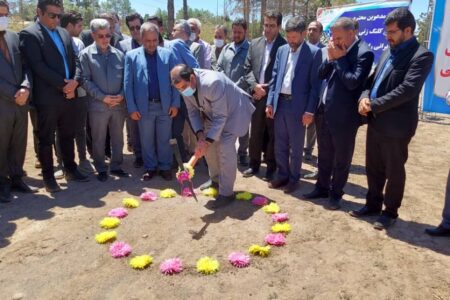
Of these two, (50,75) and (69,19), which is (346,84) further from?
(69,19)

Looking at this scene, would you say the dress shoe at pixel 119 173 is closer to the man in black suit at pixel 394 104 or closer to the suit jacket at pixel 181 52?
the suit jacket at pixel 181 52

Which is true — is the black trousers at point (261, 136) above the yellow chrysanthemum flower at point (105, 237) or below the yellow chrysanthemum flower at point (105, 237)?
above

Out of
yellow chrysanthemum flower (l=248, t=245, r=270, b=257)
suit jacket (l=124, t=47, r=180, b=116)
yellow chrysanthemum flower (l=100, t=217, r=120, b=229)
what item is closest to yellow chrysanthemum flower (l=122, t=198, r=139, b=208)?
yellow chrysanthemum flower (l=100, t=217, r=120, b=229)

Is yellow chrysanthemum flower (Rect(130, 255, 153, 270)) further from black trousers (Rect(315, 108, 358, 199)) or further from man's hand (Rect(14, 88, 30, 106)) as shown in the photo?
man's hand (Rect(14, 88, 30, 106))

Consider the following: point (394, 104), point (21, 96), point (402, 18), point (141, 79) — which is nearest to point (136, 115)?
point (141, 79)

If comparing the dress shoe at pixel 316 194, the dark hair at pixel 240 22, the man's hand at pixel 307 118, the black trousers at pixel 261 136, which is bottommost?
the dress shoe at pixel 316 194

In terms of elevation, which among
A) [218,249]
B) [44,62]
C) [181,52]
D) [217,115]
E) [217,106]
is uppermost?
[181,52]

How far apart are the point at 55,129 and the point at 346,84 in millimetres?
3787

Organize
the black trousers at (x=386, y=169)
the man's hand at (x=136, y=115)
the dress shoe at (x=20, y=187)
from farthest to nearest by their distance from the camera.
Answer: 1. the man's hand at (x=136, y=115)
2. the dress shoe at (x=20, y=187)
3. the black trousers at (x=386, y=169)

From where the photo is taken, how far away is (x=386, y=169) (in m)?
3.96

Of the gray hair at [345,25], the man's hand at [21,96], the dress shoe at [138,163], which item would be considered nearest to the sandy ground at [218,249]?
the dress shoe at [138,163]

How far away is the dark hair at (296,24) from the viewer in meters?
4.63

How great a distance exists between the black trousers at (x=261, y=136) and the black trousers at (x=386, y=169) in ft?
5.43

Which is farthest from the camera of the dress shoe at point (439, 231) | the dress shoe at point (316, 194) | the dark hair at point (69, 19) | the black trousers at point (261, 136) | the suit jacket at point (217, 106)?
the dark hair at point (69, 19)
